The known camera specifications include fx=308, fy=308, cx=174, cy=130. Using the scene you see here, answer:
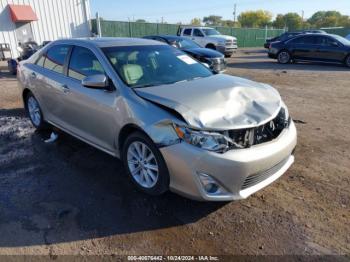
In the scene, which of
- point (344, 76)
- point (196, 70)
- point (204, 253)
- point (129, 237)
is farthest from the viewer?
point (344, 76)

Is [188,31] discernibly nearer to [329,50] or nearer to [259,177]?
[329,50]

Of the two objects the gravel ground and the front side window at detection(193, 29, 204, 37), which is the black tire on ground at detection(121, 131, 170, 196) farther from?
the front side window at detection(193, 29, 204, 37)

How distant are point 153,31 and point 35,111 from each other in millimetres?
23927

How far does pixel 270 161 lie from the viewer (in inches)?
118

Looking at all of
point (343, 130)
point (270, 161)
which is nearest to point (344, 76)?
point (343, 130)

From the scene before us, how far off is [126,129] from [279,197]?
1.88 m

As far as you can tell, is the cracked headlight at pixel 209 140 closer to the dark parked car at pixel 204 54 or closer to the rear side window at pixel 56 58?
the rear side window at pixel 56 58

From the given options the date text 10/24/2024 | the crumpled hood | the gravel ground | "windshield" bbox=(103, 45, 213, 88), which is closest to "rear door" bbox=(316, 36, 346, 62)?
the gravel ground

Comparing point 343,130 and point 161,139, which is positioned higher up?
point 161,139

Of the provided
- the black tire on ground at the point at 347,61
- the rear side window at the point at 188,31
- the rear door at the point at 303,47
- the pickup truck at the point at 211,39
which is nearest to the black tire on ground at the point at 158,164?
the rear door at the point at 303,47

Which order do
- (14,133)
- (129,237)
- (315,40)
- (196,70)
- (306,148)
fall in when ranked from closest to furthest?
(129,237)
(196,70)
(306,148)
(14,133)
(315,40)

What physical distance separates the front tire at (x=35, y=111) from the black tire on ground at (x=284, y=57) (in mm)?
14503

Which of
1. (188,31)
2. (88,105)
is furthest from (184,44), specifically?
(88,105)

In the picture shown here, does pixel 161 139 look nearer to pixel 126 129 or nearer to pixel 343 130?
pixel 126 129
